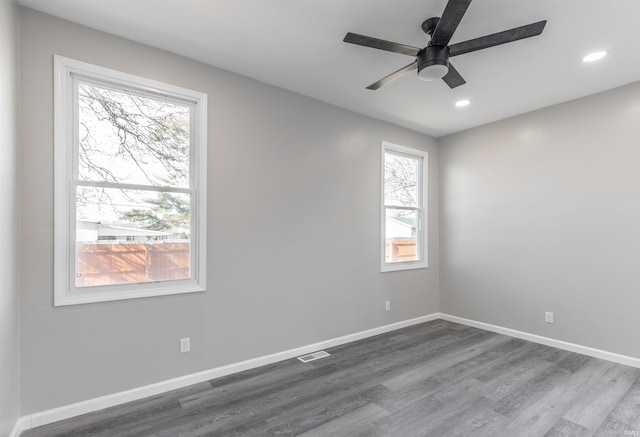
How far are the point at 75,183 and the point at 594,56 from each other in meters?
4.19

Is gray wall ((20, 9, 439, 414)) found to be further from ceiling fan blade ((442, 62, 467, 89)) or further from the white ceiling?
ceiling fan blade ((442, 62, 467, 89))

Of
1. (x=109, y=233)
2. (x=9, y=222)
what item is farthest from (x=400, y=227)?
(x=9, y=222)

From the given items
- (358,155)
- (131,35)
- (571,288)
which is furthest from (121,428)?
(571,288)

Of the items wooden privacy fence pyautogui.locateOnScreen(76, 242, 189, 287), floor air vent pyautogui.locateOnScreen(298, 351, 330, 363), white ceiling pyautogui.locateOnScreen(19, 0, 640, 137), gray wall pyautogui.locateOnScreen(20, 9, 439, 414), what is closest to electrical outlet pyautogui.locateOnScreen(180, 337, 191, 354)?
gray wall pyautogui.locateOnScreen(20, 9, 439, 414)

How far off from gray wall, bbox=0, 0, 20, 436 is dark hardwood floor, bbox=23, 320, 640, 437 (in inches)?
16.4

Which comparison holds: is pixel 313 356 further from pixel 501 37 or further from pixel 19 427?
pixel 501 37

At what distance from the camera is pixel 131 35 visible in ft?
8.06

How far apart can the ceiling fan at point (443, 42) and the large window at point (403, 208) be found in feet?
6.76

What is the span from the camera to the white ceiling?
2129mm

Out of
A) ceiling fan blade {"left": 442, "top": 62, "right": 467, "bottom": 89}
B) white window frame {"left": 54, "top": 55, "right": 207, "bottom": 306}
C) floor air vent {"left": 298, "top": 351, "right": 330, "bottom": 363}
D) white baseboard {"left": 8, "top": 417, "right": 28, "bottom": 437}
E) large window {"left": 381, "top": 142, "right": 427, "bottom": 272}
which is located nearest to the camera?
white baseboard {"left": 8, "top": 417, "right": 28, "bottom": 437}

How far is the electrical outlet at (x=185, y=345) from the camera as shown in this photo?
8.89 feet

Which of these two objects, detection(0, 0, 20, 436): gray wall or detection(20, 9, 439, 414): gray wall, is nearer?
detection(0, 0, 20, 436): gray wall

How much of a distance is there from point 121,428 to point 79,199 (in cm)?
160

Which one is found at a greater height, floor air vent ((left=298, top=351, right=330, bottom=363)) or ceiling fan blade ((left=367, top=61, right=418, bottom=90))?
ceiling fan blade ((left=367, top=61, right=418, bottom=90))
